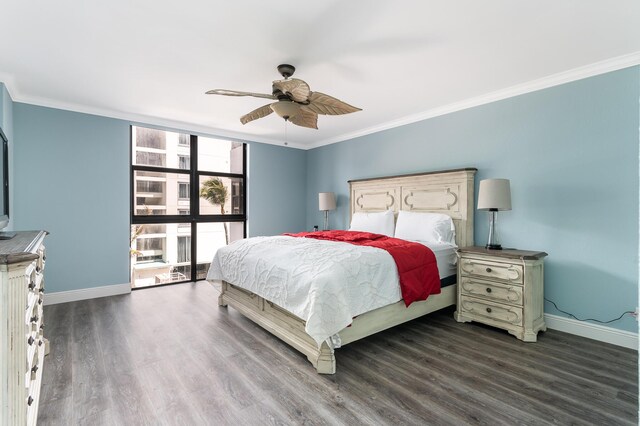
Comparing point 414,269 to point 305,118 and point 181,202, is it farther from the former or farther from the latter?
point 181,202

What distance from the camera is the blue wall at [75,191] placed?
11.8ft

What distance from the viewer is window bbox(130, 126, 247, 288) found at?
455cm

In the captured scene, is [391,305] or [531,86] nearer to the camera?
[391,305]

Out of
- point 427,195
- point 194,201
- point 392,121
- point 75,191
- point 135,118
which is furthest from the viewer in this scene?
point 194,201

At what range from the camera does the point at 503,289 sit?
9.43ft

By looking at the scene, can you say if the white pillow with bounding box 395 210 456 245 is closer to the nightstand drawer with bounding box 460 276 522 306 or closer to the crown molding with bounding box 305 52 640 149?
the nightstand drawer with bounding box 460 276 522 306

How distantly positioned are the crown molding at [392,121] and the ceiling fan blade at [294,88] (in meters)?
2.17

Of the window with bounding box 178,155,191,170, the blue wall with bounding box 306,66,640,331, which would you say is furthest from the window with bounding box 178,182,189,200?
the blue wall with bounding box 306,66,640,331

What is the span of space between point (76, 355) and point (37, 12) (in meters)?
2.48

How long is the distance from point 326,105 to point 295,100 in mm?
284

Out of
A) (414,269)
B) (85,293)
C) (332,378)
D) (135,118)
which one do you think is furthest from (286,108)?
(85,293)

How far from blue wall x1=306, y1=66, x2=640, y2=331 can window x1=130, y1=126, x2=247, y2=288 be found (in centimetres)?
362

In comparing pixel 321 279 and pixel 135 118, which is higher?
pixel 135 118

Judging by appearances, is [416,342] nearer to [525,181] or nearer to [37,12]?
[525,181]
